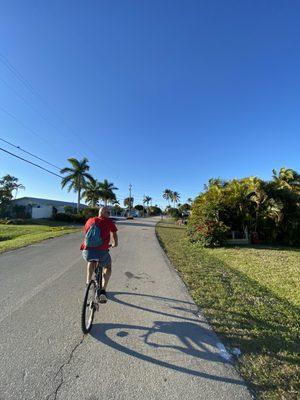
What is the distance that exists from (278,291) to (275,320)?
227 cm

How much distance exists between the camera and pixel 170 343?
13.2 feet

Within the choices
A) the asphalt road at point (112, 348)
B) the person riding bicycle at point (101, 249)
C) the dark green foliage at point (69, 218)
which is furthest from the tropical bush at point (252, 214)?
the dark green foliage at point (69, 218)

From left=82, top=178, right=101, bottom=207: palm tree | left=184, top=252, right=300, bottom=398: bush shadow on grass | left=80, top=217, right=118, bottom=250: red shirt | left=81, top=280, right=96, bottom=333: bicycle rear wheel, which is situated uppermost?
left=82, top=178, right=101, bottom=207: palm tree

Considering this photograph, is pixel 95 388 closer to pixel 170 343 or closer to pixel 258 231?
pixel 170 343

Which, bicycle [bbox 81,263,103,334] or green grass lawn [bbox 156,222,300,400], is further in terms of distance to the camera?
bicycle [bbox 81,263,103,334]

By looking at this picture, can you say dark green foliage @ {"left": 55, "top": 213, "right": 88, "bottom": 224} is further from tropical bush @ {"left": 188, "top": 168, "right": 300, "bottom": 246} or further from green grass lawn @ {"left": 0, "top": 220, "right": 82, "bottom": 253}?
tropical bush @ {"left": 188, "top": 168, "right": 300, "bottom": 246}

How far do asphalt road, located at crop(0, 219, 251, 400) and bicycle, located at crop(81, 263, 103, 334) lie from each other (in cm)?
15

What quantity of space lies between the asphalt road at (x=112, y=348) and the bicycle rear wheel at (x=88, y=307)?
0.43 ft

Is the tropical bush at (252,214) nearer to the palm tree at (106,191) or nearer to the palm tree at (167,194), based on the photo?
the palm tree at (106,191)

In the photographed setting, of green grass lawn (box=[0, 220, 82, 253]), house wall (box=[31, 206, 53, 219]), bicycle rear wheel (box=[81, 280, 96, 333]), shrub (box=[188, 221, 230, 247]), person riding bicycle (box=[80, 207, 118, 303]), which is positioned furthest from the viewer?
house wall (box=[31, 206, 53, 219])

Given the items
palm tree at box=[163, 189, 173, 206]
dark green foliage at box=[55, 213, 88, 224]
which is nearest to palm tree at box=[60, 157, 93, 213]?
dark green foliage at box=[55, 213, 88, 224]

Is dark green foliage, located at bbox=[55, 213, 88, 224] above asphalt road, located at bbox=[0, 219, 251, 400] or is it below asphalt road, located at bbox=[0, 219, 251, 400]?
above

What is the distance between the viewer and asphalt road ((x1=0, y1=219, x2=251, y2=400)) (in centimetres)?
297

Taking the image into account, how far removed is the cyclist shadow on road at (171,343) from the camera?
Answer: 3.45m
